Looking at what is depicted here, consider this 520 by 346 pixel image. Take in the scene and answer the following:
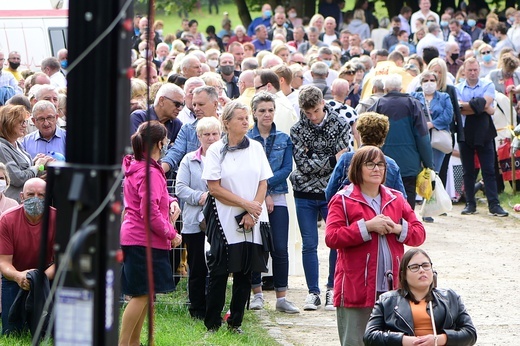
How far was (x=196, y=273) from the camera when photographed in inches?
372

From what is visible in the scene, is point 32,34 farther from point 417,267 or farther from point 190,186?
point 417,267

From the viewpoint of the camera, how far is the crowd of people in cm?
721

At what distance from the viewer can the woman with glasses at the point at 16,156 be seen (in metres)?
9.30

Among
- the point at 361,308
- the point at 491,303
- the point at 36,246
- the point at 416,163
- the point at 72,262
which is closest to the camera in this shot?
the point at 72,262

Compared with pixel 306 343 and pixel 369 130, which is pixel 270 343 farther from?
pixel 369 130

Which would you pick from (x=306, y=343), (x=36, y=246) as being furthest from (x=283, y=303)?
(x=36, y=246)

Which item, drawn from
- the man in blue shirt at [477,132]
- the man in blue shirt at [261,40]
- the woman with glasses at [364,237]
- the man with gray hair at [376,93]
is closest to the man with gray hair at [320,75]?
the man with gray hair at [376,93]

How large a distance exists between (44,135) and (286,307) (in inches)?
106

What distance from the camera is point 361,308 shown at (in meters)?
7.25

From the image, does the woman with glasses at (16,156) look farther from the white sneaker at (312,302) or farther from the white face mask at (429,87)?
the white face mask at (429,87)

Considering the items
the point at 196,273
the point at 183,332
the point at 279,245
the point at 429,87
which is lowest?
the point at 183,332

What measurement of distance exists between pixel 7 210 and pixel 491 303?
4.48m

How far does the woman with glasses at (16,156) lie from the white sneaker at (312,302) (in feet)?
8.55

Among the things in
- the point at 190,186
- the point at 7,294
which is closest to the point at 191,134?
the point at 190,186
